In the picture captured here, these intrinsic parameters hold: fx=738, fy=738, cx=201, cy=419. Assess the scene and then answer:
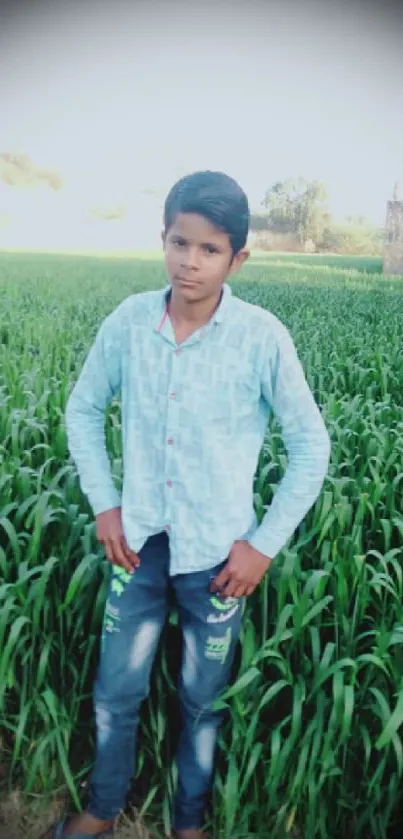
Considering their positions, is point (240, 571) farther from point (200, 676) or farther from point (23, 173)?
point (23, 173)

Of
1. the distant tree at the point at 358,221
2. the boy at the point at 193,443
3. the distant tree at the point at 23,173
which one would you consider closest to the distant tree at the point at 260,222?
the distant tree at the point at 358,221

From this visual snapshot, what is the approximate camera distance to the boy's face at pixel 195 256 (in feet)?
2.67

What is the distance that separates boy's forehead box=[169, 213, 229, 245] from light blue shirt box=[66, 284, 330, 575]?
0.25 ft

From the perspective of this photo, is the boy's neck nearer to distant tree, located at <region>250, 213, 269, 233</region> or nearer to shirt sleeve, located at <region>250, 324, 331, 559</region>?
shirt sleeve, located at <region>250, 324, 331, 559</region>

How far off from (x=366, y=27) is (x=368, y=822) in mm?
1595

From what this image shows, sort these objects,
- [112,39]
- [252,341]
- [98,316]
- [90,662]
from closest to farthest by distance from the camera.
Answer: [252,341], [90,662], [112,39], [98,316]

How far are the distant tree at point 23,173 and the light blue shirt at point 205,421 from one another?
106 cm

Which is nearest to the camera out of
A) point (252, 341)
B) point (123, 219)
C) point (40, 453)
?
point (252, 341)

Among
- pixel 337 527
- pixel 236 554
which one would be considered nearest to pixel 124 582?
pixel 236 554

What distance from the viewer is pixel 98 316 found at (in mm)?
1970

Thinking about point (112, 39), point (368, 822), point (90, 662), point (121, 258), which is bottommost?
point (368, 822)

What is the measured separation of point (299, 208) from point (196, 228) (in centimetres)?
106

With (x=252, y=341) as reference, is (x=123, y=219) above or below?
above

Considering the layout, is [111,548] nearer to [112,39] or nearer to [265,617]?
[265,617]
